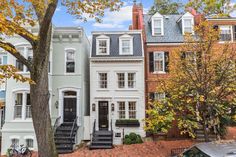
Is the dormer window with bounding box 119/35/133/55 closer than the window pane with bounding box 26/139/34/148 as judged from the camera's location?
No

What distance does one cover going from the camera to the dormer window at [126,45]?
63.6 feet

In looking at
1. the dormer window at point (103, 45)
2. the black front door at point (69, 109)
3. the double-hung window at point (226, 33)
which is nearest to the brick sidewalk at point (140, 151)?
the black front door at point (69, 109)

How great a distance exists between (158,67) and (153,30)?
139 inches

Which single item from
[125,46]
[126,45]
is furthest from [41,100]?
[126,45]

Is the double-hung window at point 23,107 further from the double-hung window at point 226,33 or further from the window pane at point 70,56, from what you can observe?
the double-hung window at point 226,33

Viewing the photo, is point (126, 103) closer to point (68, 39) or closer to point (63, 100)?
point (63, 100)

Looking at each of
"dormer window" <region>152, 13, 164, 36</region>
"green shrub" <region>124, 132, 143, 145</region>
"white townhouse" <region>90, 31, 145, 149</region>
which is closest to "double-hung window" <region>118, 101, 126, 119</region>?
"white townhouse" <region>90, 31, 145, 149</region>

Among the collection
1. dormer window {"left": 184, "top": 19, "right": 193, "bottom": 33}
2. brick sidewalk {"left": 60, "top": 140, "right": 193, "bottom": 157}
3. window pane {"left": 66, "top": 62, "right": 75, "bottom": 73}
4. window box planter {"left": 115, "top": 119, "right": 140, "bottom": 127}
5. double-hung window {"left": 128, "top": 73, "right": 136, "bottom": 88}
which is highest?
dormer window {"left": 184, "top": 19, "right": 193, "bottom": 33}

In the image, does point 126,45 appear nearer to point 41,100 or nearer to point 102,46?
point 102,46

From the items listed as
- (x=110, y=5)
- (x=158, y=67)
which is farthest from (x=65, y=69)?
(x=110, y=5)

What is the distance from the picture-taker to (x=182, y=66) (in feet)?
39.5

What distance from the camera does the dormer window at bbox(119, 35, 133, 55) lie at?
19375mm

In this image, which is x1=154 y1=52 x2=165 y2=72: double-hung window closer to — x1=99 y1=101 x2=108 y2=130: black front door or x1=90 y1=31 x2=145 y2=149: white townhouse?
x1=90 y1=31 x2=145 y2=149: white townhouse

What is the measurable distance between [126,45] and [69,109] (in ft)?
23.8
